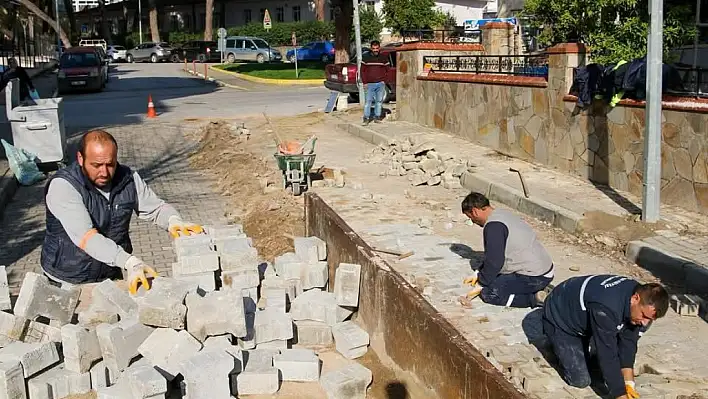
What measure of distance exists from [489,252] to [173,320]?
2.31 meters

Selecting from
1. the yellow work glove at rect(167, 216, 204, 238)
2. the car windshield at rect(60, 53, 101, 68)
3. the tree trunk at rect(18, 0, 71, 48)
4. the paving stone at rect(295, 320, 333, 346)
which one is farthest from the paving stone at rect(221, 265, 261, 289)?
the tree trunk at rect(18, 0, 71, 48)

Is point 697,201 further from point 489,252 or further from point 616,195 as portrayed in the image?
point 489,252

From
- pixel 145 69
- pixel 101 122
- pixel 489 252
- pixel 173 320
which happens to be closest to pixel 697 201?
pixel 489 252

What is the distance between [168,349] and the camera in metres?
Result: 5.02

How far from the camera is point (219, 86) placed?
3297 centimetres

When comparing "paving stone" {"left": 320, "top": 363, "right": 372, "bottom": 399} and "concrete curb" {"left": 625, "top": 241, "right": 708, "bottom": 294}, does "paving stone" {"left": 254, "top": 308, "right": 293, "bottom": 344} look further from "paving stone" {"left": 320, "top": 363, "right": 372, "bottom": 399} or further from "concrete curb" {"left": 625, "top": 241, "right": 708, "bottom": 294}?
"concrete curb" {"left": 625, "top": 241, "right": 708, "bottom": 294}

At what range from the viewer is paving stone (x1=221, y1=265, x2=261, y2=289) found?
616 centimetres

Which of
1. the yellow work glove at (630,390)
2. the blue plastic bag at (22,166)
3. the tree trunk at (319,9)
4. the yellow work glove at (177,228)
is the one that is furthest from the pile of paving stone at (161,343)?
the tree trunk at (319,9)

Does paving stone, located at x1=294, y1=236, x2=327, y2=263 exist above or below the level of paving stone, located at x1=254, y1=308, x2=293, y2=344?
above

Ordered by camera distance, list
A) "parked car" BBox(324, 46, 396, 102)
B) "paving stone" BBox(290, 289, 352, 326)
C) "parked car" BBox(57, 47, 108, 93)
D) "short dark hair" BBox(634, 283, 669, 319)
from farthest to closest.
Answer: "parked car" BBox(57, 47, 108, 93) < "parked car" BBox(324, 46, 396, 102) < "paving stone" BBox(290, 289, 352, 326) < "short dark hair" BBox(634, 283, 669, 319)

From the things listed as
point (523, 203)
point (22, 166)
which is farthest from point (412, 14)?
point (523, 203)

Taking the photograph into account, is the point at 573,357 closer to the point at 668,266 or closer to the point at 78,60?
the point at 668,266

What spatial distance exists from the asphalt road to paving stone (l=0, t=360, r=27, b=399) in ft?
49.6

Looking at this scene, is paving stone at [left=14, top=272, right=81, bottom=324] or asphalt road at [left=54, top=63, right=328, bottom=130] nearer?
paving stone at [left=14, top=272, right=81, bottom=324]
